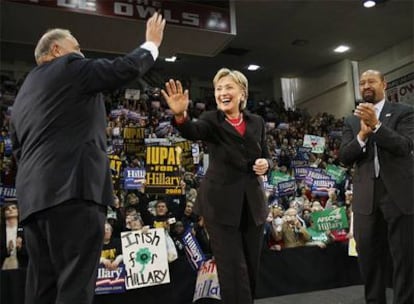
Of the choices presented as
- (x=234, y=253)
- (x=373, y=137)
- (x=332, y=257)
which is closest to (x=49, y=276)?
(x=234, y=253)

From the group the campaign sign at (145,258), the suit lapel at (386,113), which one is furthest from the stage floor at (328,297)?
the suit lapel at (386,113)

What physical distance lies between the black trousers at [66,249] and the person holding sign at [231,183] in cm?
47

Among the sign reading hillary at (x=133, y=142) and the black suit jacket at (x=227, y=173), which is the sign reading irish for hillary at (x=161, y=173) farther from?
the black suit jacket at (x=227, y=173)

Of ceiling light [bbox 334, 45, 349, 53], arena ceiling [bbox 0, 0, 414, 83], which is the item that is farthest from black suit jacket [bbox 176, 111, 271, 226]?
ceiling light [bbox 334, 45, 349, 53]

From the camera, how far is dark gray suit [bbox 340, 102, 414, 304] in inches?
75.6

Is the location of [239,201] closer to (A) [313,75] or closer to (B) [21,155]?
(B) [21,155]

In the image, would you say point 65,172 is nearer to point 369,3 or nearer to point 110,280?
point 110,280

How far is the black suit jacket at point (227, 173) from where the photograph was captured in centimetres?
167

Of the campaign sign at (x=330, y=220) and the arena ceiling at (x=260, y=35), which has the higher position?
the arena ceiling at (x=260, y=35)

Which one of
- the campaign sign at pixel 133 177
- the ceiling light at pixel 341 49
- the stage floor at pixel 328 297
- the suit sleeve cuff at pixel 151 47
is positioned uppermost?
the ceiling light at pixel 341 49

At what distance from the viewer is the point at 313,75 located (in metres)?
11.8

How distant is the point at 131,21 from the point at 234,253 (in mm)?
4544

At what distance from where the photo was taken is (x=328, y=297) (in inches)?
128

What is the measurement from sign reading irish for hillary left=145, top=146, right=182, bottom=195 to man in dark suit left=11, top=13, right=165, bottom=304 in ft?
7.24
